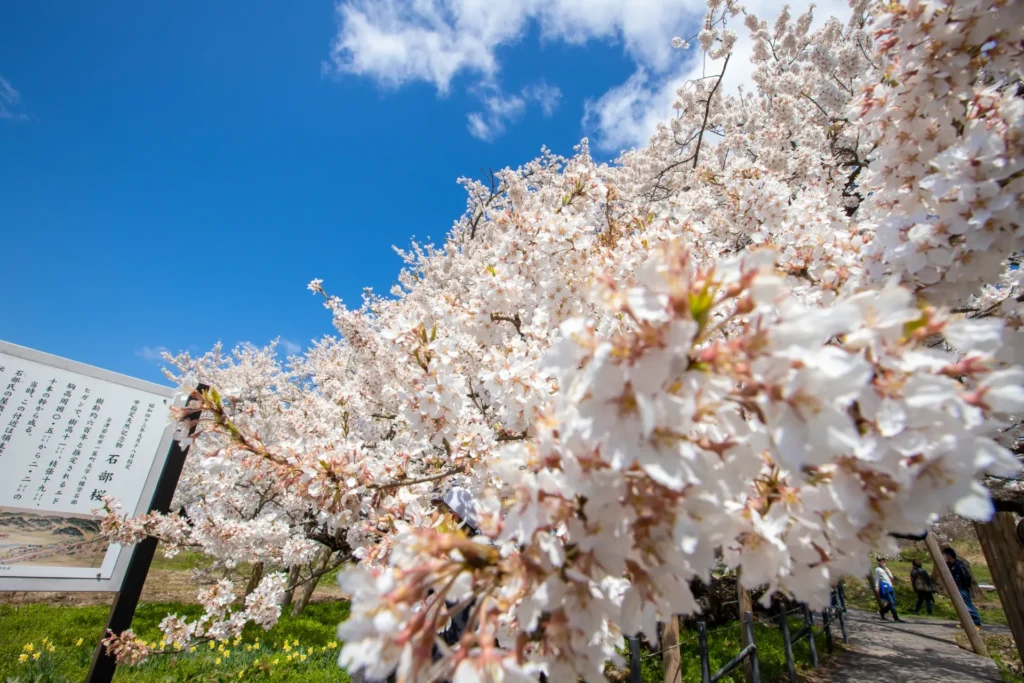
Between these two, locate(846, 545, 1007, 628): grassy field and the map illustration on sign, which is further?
locate(846, 545, 1007, 628): grassy field

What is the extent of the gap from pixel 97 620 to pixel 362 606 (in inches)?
530

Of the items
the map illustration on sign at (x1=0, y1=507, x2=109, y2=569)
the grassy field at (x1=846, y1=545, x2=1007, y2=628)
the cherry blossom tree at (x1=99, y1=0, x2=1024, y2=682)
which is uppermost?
the cherry blossom tree at (x1=99, y1=0, x2=1024, y2=682)

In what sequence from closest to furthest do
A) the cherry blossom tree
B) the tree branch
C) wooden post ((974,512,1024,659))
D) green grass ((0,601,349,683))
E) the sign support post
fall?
the cherry blossom tree
the tree branch
the sign support post
wooden post ((974,512,1024,659))
green grass ((0,601,349,683))

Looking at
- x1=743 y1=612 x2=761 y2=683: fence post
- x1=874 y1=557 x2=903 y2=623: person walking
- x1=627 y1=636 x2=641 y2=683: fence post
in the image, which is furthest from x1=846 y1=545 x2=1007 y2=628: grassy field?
x1=627 y1=636 x2=641 y2=683: fence post

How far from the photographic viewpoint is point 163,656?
6.28 metres

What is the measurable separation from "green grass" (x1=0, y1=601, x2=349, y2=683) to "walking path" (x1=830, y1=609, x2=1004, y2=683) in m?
7.67

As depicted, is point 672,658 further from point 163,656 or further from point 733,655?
point 163,656

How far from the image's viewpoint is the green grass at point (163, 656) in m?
5.74

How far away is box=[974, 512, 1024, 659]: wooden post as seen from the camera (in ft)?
15.5

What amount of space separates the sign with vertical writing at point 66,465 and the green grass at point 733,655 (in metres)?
5.26

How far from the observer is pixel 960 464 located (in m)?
0.83

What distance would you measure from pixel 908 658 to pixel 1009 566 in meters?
3.98

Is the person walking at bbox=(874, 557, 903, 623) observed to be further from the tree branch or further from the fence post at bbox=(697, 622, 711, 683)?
the tree branch

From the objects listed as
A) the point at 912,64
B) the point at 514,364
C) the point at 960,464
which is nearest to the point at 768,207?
the point at 912,64
